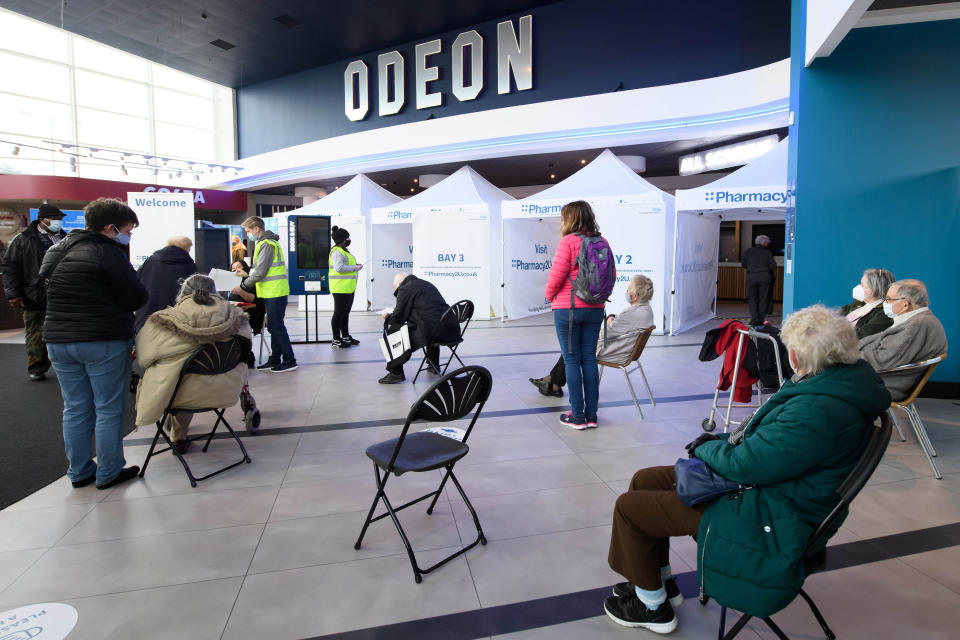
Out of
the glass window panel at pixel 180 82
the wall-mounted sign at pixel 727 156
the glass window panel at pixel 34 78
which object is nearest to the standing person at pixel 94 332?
the wall-mounted sign at pixel 727 156

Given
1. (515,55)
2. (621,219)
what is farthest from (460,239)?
(515,55)

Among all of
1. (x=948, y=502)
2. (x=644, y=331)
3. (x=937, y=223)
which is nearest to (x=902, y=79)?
(x=937, y=223)

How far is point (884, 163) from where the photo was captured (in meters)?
4.38

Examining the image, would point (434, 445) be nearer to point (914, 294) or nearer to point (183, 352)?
point (183, 352)

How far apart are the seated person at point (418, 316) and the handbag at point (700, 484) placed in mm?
3402

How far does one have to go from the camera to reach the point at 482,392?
229 cm

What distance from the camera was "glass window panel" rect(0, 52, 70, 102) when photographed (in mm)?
13383

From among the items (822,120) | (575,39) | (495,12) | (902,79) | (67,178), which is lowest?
(822,120)

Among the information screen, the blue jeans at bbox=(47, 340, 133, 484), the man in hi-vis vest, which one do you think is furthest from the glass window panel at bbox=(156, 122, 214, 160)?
the blue jeans at bbox=(47, 340, 133, 484)

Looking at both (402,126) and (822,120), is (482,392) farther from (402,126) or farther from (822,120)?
(402,126)

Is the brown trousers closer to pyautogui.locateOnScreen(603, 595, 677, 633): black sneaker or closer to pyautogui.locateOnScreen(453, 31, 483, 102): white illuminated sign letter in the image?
pyautogui.locateOnScreen(603, 595, 677, 633): black sneaker

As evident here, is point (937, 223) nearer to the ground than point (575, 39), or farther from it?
nearer to the ground

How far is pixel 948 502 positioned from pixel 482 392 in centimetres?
230

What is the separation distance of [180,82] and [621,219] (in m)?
16.5
